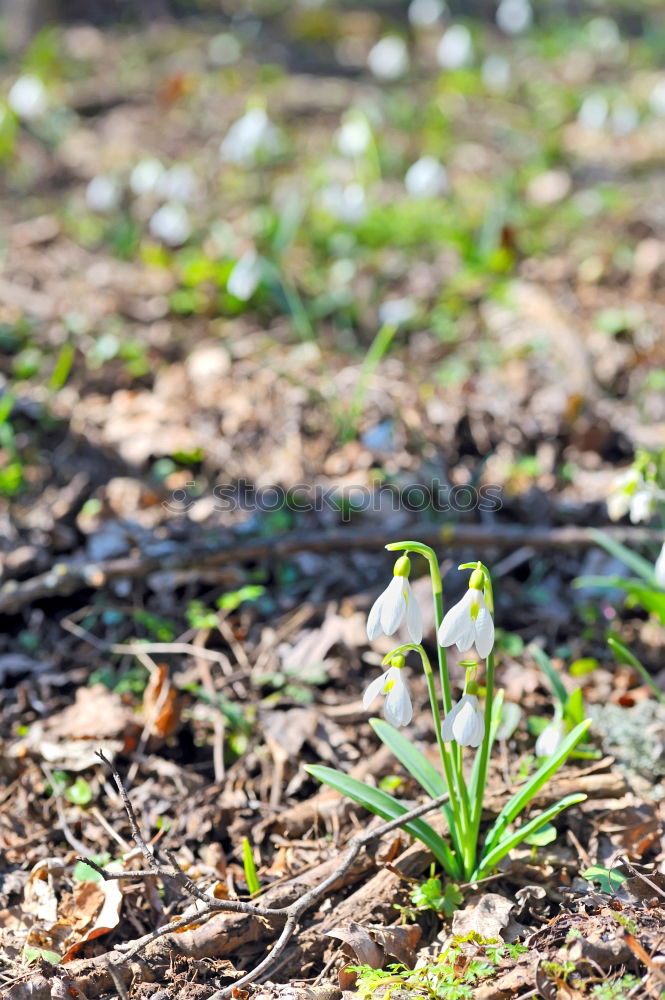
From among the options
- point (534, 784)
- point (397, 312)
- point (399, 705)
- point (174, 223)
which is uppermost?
point (174, 223)

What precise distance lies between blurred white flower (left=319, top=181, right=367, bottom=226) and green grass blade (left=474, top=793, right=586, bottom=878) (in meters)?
2.99

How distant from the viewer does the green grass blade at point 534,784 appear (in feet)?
5.29

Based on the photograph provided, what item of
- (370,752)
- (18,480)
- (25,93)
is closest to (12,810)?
(370,752)

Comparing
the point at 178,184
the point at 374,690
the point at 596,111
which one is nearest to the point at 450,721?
the point at 374,690

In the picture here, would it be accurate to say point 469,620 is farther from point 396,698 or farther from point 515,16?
point 515,16

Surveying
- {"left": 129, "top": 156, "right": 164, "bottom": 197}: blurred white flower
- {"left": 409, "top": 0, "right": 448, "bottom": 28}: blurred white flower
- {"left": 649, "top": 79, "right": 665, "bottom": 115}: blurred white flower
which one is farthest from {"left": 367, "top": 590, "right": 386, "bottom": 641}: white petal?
{"left": 409, "top": 0, "right": 448, "bottom": 28}: blurred white flower

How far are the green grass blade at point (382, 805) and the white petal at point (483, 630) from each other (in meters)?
0.41

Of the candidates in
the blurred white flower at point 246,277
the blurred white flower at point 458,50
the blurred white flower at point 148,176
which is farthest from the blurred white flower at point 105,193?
the blurred white flower at point 458,50

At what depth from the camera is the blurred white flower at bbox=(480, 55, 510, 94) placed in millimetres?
6172

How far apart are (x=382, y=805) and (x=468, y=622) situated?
1.59ft

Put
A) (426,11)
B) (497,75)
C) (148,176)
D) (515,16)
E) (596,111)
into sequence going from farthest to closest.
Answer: (515,16) < (426,11) < (497,75) < (596,111) < (148,176)

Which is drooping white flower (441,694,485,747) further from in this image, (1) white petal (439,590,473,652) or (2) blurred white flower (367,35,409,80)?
(2) blurred white flower (367,35,409,80)

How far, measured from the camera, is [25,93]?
4773mm

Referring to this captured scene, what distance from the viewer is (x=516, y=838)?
1625mm
